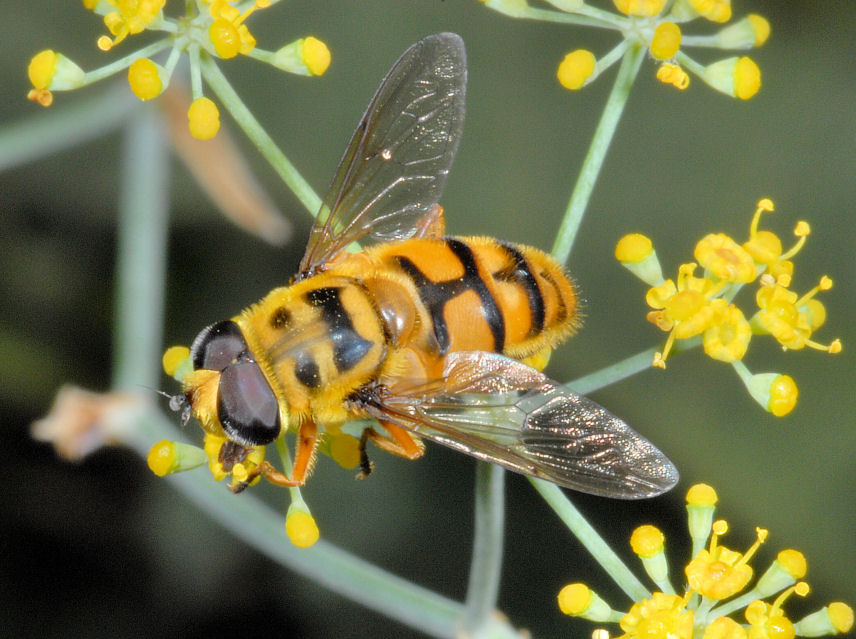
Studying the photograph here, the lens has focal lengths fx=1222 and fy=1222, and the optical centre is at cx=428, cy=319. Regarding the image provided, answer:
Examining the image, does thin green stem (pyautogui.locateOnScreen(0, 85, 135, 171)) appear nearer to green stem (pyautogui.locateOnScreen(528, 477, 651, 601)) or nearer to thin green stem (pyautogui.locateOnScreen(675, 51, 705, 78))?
thin green stem (pyautogui.locateOnScreen(675, 51, 705, 78))

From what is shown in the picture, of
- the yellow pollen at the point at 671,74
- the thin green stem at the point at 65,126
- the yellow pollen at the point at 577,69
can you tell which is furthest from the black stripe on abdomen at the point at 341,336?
the thin green stem at the point at 65,126

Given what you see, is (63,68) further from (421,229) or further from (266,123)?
(266,123)

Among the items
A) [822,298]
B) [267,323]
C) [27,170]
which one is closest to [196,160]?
[27,170]

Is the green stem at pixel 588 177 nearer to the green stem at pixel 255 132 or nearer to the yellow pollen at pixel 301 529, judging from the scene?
the green stem at pixel 255 132

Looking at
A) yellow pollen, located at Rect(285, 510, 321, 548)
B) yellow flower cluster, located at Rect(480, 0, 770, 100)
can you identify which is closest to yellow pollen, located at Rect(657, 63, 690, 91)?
yellow flower cluster, located at Rect(480, 0, 770, 100)

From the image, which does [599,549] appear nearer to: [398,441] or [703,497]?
[703,497]

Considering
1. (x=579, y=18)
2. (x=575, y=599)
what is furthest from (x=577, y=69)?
(x=575, y=599)
